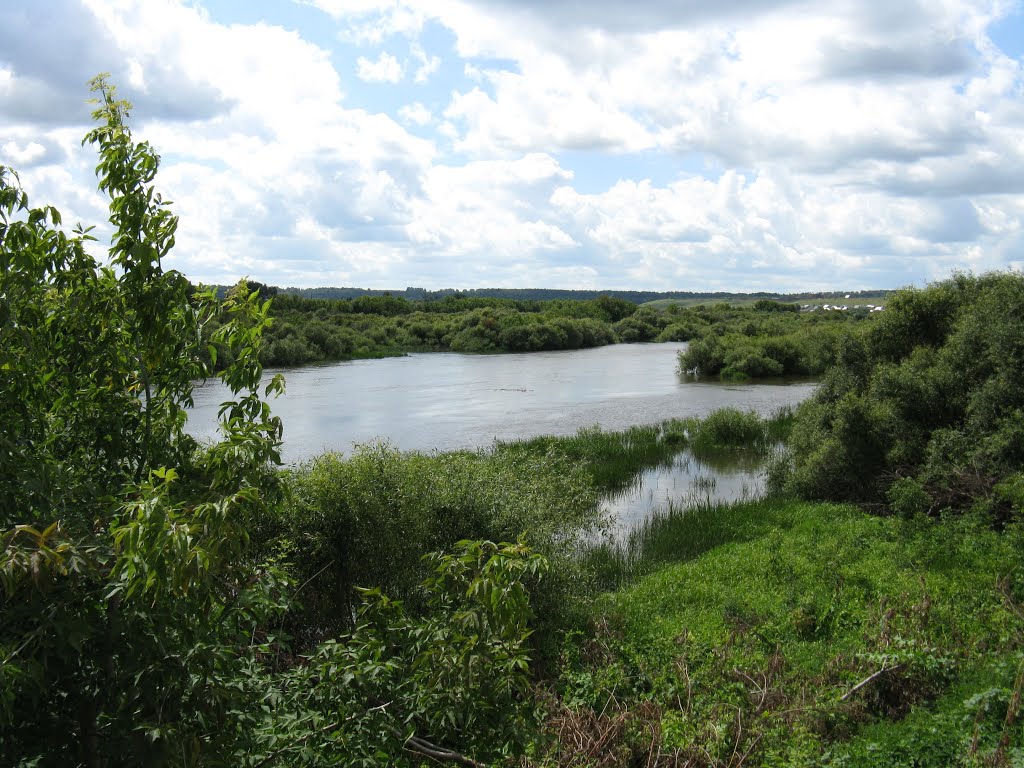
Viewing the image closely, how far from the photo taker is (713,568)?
493 inches

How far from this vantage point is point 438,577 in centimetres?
381

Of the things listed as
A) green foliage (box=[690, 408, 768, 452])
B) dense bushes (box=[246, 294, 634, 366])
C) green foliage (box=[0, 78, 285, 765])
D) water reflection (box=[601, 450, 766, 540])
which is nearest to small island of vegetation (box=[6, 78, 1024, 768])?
green foliage (box=[0, 78, 285, 765])

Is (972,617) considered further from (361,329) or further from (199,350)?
(361,329)

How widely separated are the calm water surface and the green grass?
368 inches

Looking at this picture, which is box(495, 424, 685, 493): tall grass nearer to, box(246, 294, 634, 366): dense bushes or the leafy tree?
the leafy tree

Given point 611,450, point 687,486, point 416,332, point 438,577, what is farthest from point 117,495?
point 416,332

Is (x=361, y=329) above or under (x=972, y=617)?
above

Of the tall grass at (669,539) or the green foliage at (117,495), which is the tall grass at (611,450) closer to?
the tall grass at (669,539)

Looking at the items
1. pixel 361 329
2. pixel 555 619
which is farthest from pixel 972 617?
pixel 361 329

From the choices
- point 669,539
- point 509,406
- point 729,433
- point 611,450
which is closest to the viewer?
point 669,539

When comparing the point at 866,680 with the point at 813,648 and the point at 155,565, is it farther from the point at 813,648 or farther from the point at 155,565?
the point at 155,565

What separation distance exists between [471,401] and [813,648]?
2780 cm

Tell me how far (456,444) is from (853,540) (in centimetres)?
1453

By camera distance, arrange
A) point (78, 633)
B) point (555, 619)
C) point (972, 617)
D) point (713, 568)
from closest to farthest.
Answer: point (78, 633)
point (972, 617)
point (555, 619)
point (713, 568)
